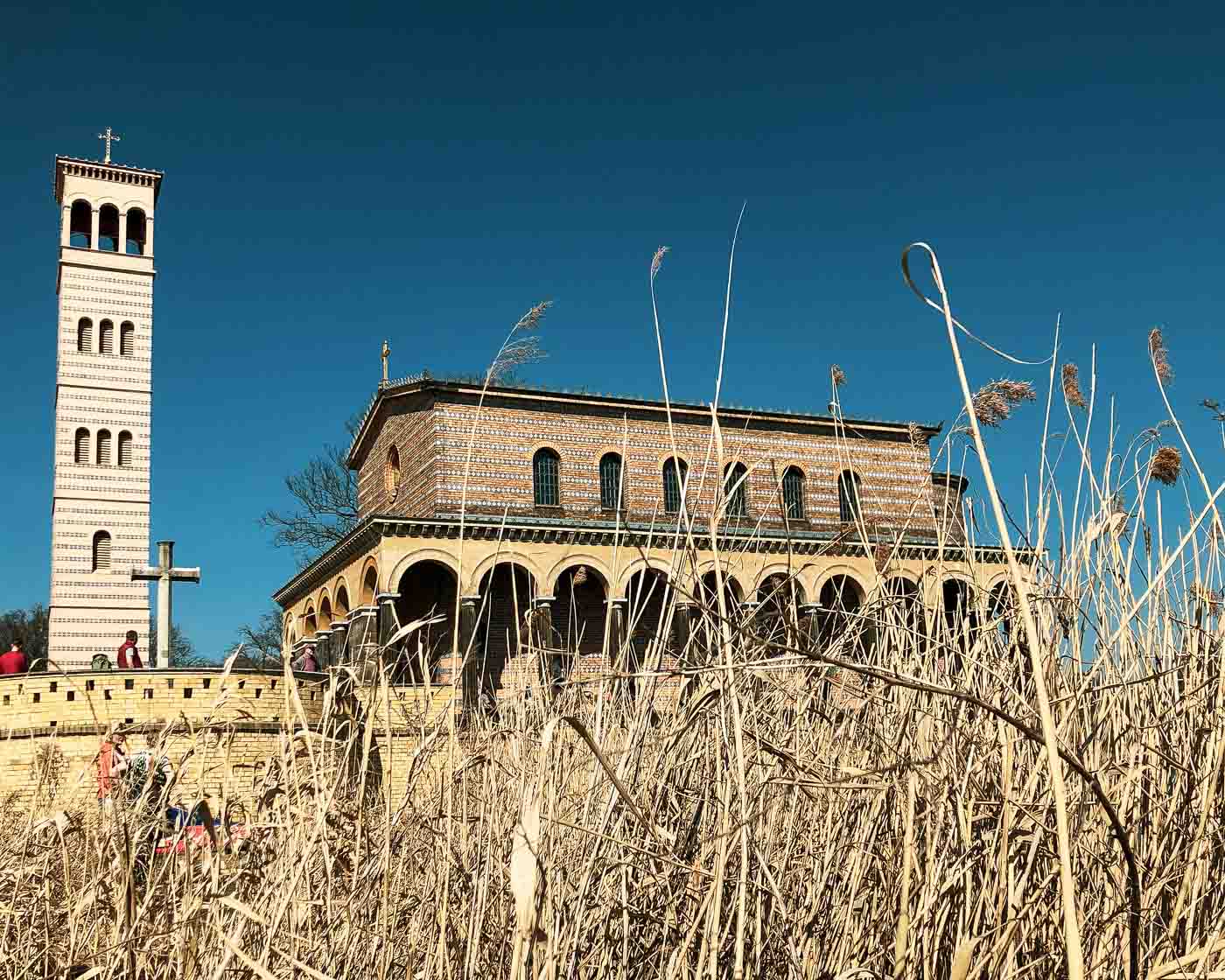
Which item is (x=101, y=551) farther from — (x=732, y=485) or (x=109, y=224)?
(x=732, y=485)

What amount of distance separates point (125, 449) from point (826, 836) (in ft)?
107

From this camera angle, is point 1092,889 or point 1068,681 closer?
point 1092,889

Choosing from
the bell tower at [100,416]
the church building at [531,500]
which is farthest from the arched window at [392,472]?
the bell tower at [100,416]

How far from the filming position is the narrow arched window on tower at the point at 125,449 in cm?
3128

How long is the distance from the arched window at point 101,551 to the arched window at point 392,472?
8.58 meters

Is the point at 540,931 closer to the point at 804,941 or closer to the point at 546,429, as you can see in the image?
the point at 804,941

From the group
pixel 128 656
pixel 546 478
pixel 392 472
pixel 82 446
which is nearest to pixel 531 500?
pixel 546 478

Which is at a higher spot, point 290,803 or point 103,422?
point 103,422

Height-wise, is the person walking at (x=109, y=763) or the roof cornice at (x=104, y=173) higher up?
the roof cornice at (x=104, y=173)

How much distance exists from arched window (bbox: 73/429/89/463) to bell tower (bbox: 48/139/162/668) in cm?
2

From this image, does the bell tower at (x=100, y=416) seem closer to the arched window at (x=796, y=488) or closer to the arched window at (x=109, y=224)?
the arched window at (x=109, y=224)

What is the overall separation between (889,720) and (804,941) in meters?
0.69

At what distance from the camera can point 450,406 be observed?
2631 centimetres

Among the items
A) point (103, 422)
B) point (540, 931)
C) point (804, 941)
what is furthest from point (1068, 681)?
point (103, 422)
